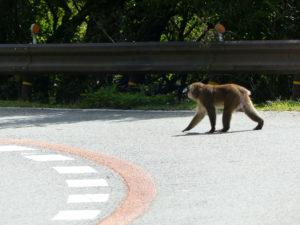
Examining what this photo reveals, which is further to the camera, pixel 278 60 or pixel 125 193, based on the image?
pixel 278 60

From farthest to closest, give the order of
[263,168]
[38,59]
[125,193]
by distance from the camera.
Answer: [38,59] → [263,168] → [125,193]

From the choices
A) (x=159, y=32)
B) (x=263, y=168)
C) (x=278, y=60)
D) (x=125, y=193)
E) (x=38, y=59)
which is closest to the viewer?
(x=125, y=193)

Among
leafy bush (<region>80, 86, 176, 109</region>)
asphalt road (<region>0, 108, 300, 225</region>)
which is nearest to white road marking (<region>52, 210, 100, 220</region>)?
asphalt road (<region>0, 108, 300, 225</region>)

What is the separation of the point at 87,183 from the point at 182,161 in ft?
4.81

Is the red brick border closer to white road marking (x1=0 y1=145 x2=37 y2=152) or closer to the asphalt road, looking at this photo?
the asphalt road

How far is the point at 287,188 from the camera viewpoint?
19.9ft

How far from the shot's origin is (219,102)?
392 inches

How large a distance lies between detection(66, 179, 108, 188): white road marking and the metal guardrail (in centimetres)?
617

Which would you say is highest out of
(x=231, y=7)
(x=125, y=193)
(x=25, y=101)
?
(x=231, y=7)

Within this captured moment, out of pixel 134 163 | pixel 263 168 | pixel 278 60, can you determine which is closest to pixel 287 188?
pixel 263 168

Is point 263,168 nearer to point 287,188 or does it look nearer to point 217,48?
point 287,188

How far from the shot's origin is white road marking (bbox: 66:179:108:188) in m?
6.29

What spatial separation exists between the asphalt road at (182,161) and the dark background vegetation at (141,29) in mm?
1748

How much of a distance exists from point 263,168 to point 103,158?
1.77 m
